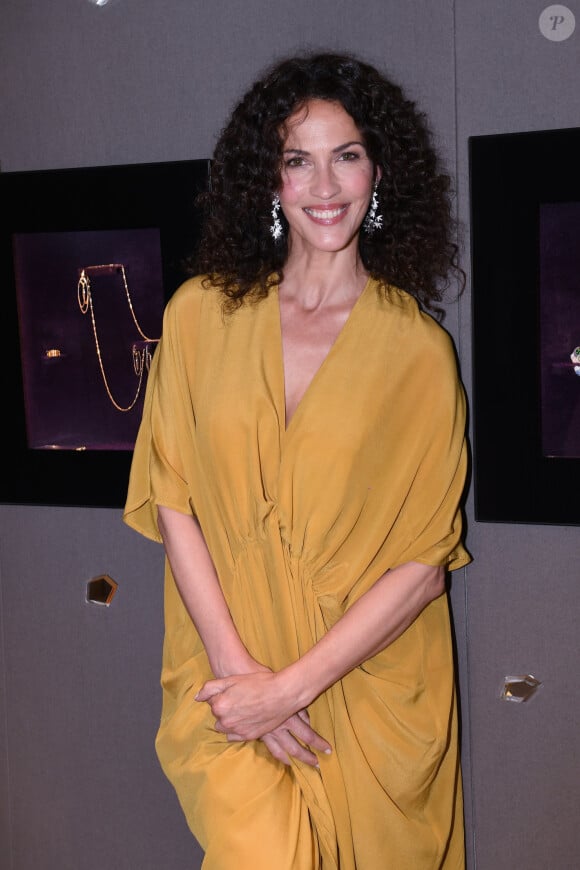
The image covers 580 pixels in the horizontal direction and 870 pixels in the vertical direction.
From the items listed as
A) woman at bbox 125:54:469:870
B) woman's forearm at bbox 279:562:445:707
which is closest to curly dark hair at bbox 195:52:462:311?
woman at bbox 125:54:469:870

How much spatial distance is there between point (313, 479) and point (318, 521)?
73 mm

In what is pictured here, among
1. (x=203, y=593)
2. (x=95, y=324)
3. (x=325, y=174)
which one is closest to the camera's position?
(x=325, y=174)

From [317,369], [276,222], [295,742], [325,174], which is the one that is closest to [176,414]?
[317,369]

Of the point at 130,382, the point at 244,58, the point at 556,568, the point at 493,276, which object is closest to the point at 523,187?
A: the point at 493,276

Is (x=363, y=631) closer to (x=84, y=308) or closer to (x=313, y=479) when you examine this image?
(x=313, y=479)

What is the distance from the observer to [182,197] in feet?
6.66

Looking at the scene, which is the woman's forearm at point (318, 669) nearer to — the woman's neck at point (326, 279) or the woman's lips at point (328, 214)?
the woman's neck at point (326, 279)

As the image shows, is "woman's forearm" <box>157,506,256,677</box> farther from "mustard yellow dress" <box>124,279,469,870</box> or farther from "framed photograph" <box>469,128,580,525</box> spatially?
"framed photograph" <box>469,128,580,525</box>

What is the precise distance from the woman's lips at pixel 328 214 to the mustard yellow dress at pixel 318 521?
0.55ft

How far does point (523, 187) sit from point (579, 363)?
1.08 feet

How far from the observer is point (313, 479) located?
174 cm

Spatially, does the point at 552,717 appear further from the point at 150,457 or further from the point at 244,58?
the point at 244,58

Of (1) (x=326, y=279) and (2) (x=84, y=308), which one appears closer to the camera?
(1) (x=326, y=279)

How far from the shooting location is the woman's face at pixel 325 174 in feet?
5.60
